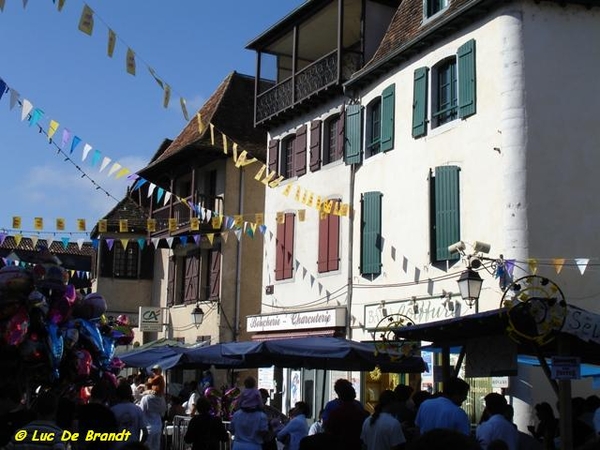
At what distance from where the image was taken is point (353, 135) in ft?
71.6

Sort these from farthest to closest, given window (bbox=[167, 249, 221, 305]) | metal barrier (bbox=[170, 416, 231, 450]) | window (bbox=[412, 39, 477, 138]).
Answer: window (bbox=[167, 249, 221, 305]), window (bbox=[412, 39, 477, 138]), metal barrier (bbox=[170, 416, 231, 450])

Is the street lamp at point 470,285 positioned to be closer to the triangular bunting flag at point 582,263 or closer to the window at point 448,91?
the triangular bunting flag at point 582,263

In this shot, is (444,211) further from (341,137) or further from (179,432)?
(179,432)

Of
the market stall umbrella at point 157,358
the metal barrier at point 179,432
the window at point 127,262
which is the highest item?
the window at point 127,262

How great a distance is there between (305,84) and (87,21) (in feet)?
37.6

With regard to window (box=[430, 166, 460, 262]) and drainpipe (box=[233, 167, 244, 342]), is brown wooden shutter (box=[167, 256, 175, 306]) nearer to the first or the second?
drainpipe (box=[233, 167, 244, 342])

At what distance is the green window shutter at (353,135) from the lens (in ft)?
70.9

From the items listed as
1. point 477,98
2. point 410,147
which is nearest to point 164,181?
point 410,147

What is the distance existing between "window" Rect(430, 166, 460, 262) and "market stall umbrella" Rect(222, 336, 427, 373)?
3434mm

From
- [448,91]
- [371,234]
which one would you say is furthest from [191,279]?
[448,91]

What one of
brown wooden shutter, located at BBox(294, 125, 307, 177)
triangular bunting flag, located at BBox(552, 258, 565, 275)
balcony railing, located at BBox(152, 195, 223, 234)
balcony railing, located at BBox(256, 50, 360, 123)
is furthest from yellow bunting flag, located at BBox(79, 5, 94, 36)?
balcony railing, located at BBox(152, 195, 223, 234)

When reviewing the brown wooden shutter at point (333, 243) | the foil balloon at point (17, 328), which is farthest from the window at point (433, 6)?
the foil balloon at point (17, 328)

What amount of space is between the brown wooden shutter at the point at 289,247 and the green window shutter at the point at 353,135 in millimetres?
3206

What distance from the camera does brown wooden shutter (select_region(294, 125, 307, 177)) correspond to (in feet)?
79.5
